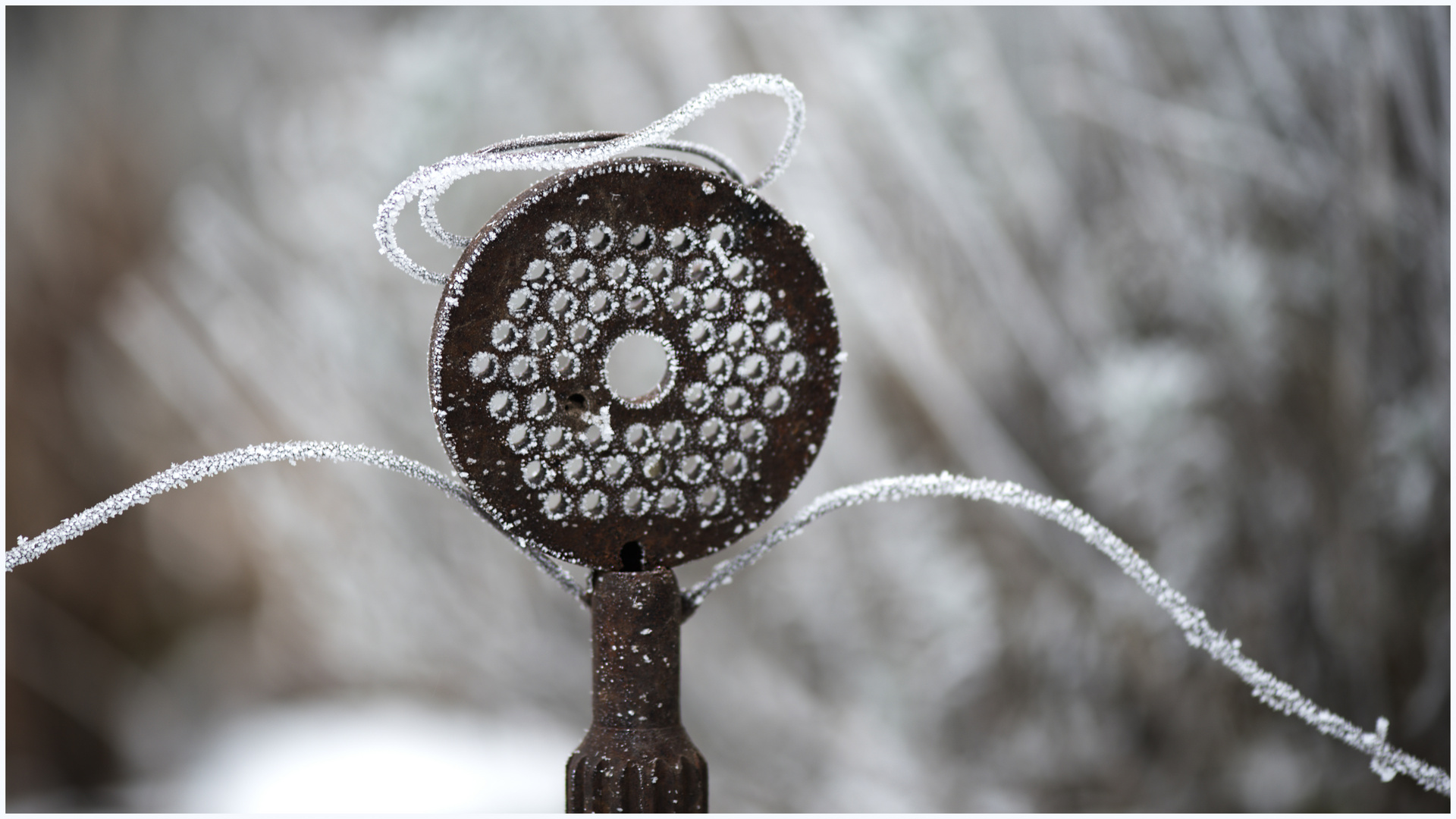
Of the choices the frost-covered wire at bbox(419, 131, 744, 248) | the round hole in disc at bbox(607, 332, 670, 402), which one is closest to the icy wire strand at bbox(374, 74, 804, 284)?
the frost-covered wire at bbox(419, 131, 744, 248)

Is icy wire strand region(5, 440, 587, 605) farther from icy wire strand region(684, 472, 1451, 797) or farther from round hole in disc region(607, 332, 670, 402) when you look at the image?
round hole in disc region(607, 332, 670, 402)

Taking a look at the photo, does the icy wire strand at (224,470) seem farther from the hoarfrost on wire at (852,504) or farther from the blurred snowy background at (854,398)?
the blurred snowy background at (854,398)

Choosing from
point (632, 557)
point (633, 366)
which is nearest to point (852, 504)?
point (632, 557)

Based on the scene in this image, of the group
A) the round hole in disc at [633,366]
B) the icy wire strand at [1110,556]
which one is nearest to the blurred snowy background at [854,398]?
the round hole in disc at [633,366]

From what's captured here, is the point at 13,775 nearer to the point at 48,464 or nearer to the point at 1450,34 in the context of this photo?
the point at 48,464

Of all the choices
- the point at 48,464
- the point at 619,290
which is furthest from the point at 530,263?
the point at 48,464

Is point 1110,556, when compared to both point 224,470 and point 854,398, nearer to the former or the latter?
point 224,470
